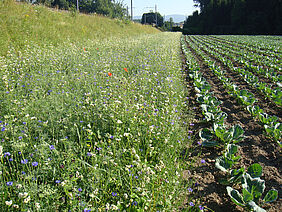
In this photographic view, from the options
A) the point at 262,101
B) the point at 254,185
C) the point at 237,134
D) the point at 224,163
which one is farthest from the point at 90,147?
the point at 262,101

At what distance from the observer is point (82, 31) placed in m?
12.3

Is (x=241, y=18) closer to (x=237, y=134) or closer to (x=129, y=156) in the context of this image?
(x=237, y=134)

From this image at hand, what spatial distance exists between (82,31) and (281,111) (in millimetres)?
11257

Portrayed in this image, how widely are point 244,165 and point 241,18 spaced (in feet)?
182

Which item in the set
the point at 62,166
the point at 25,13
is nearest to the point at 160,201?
the point at 62,166

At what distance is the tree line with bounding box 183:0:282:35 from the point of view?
139 feet

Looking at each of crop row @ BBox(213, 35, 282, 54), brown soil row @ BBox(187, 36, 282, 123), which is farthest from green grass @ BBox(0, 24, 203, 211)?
crop row @ BBox(213, 35, 282, 54)

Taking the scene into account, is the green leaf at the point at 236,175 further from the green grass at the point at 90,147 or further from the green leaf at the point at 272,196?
the green grass at the point at 90,147

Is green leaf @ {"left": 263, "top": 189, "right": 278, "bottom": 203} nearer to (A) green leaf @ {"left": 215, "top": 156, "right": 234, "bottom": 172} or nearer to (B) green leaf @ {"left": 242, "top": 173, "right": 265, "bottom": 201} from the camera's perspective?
(B) green leaf @ {"left": 242, "top": 173, "right": 265, "bottom": 201}

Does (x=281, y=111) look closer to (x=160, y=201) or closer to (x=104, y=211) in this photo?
(x=160, y=201)

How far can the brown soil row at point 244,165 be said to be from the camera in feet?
7.84

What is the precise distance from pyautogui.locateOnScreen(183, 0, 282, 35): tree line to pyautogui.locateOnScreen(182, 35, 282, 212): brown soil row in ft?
153

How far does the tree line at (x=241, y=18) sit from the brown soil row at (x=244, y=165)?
46.5 meters

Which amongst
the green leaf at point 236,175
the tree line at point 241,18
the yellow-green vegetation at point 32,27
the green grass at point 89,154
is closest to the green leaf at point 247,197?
the green leaf at point 236,175
